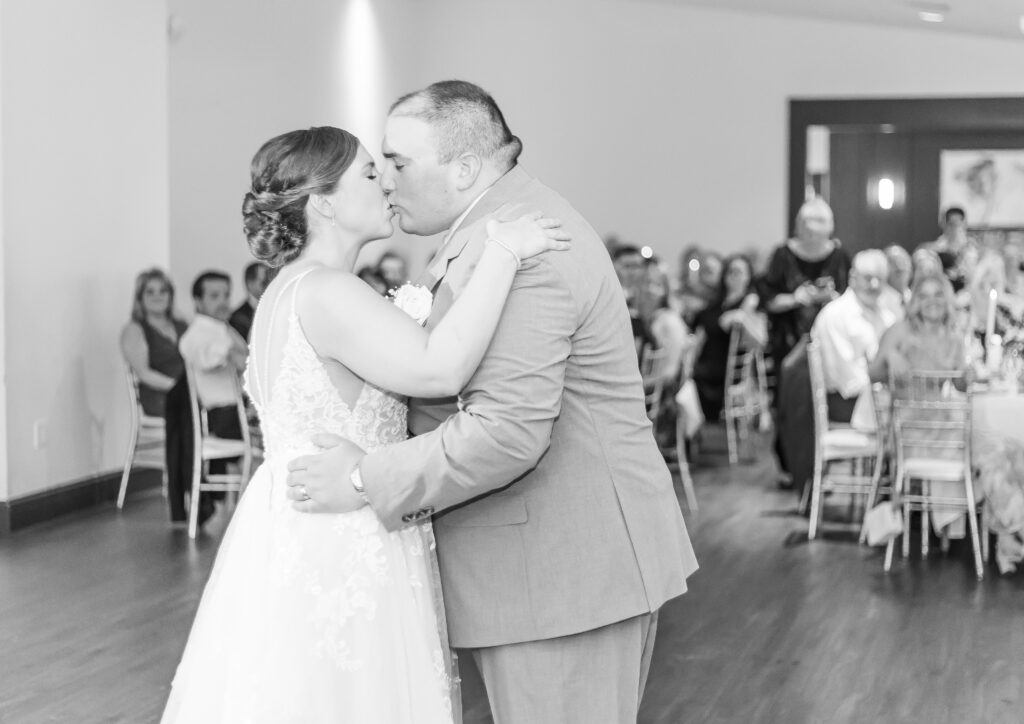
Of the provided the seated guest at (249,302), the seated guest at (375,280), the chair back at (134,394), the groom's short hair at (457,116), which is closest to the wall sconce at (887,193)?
the seated guest at (375,280)

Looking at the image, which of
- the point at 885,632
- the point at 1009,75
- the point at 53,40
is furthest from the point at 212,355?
the point at 1009,75

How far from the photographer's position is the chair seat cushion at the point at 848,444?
6988 millimetres

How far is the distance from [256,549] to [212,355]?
A: 4683mm

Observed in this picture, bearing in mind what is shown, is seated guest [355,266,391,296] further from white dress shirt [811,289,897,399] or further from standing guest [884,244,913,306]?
standing guest [884,244,913,306]

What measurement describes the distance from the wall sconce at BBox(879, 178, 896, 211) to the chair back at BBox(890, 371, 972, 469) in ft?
29.5

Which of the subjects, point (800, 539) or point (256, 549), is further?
point (800, 539)

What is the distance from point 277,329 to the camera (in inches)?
89.6

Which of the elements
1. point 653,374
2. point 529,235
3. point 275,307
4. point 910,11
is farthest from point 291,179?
point 910,11

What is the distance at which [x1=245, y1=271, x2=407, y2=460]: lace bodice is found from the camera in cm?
225

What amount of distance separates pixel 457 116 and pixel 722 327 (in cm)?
873

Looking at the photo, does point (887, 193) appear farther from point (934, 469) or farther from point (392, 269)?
point (934, 469)

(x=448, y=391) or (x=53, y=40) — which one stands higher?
(x=53, y=40)

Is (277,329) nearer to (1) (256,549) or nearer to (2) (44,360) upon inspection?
(1) (256,549)

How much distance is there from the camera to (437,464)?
1.99 meters
